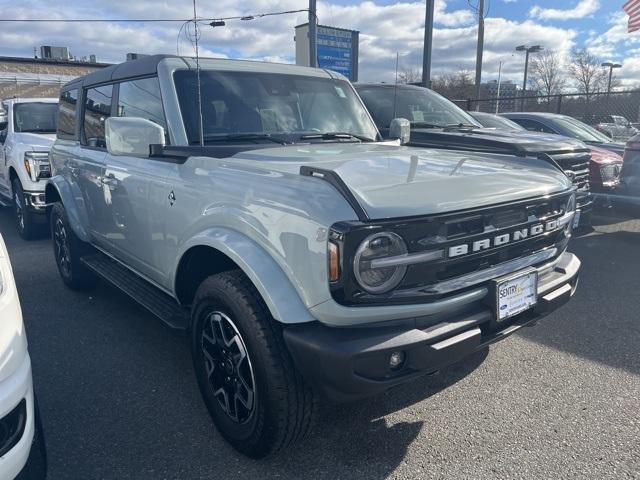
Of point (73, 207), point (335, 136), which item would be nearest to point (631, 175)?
point (335, 136)

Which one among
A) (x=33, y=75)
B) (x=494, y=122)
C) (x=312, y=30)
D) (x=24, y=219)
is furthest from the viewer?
(x=33, y=75)

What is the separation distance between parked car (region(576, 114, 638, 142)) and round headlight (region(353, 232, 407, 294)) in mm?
14845

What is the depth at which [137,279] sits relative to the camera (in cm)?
380

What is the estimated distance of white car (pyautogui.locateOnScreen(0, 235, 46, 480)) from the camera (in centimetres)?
177

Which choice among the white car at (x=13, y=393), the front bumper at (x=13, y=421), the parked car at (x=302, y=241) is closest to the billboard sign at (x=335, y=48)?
the parked car at (x=302, y=241)

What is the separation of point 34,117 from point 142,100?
5.54 m

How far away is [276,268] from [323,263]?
288 mm

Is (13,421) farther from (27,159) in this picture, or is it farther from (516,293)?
(27,159)

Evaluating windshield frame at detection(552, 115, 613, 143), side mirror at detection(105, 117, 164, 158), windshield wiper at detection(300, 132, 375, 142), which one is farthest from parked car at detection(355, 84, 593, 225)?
side mirror at detection(105, 117, 164, 158)

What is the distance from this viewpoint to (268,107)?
3453 mm

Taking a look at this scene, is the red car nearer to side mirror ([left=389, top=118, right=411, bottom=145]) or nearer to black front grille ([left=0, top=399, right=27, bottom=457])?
side mirror ([left=389, top=118, right=411, bottom=145])

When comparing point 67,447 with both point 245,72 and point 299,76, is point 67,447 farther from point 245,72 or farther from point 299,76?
point 299,76

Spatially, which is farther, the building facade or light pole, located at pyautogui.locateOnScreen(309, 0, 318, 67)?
the building facade

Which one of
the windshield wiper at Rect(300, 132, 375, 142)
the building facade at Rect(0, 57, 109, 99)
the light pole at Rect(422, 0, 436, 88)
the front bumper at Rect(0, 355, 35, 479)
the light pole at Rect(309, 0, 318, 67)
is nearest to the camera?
the front bumper at Rect(0, 355, 35, 479)
